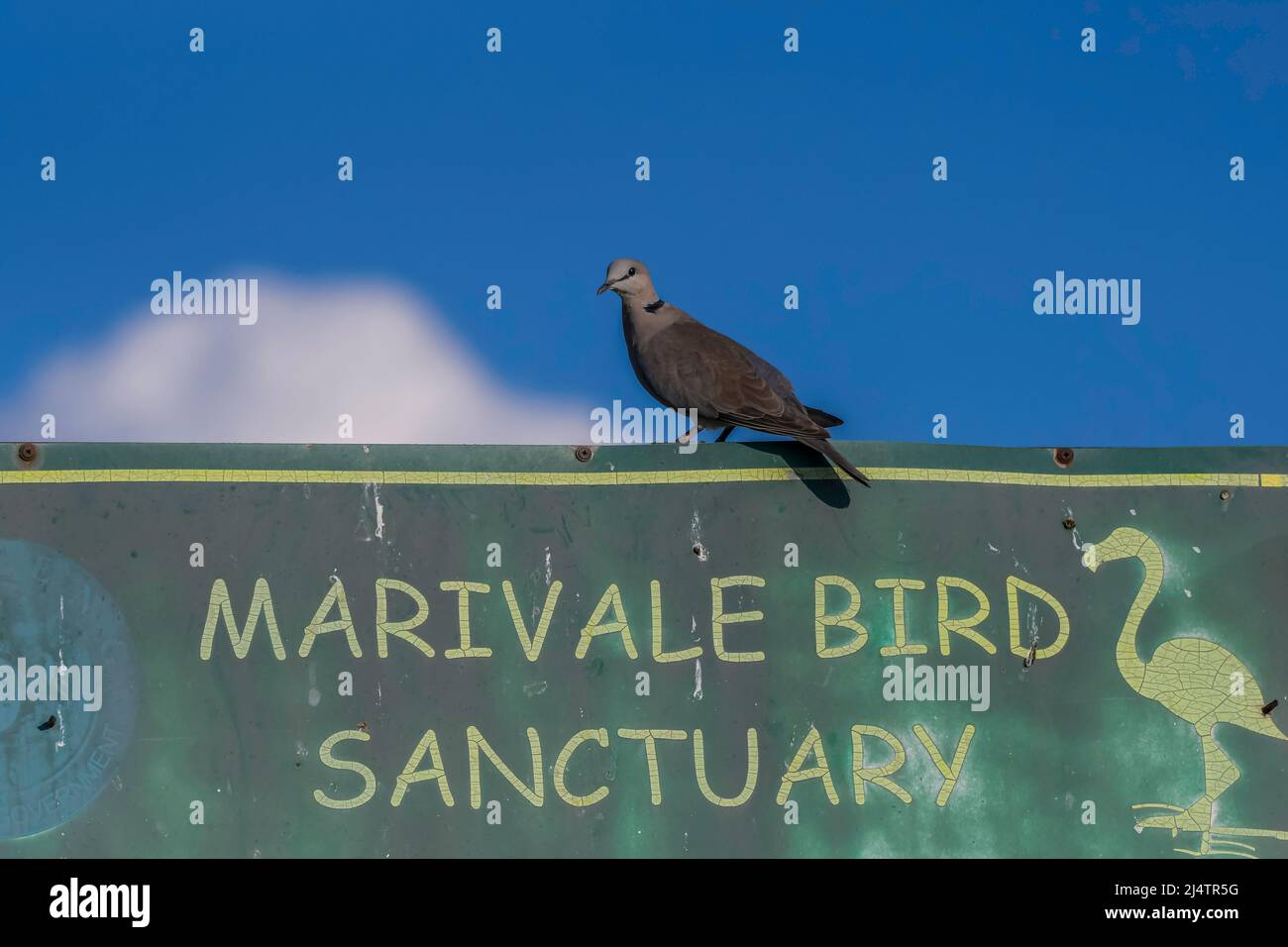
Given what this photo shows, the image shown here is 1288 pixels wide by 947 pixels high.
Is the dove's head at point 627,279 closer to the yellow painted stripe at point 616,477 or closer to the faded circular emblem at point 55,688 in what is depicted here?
the yellow painted stripe at point 616,477

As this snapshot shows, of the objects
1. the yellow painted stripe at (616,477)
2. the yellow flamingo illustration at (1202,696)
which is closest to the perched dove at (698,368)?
the yellow painted stripe at (616,477)

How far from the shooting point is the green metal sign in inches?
160

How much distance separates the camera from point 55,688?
159 inches

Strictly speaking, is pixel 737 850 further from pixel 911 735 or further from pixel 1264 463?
pixel 1264 463

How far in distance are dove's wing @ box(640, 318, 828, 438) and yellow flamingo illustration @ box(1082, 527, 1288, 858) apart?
1.29m

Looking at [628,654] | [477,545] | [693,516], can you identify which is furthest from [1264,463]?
[477,545]

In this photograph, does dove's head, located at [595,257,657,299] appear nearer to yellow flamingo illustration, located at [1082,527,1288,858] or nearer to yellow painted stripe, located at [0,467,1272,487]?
yellow painted stripe, located at [0,467,1272,487]

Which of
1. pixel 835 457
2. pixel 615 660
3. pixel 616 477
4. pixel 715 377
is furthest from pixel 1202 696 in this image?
pixel 715 377

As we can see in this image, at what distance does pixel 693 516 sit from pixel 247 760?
1.54 meters

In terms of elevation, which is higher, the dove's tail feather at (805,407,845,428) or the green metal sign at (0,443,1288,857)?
the dove's tail feather at (805,407,845,428)

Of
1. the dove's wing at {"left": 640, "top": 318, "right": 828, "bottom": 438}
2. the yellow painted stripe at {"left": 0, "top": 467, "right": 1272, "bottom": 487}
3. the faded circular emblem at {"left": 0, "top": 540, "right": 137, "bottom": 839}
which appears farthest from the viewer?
the dove's wing at {"left": 640, "top": 318, "right": 828, "bottom": 438}

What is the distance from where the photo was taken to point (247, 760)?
4.05 m

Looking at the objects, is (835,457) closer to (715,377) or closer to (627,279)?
(715,377)

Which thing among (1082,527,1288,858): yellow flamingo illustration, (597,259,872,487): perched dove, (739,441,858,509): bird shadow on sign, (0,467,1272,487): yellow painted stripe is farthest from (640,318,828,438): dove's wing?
(1082,527,1288,858): yellow flamingo illustration
